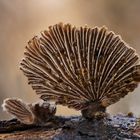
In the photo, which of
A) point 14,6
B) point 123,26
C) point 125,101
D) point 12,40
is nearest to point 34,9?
point 14,6

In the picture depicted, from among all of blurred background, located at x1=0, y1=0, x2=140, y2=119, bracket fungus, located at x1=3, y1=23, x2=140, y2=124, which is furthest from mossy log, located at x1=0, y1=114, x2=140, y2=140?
blurred background, located at x1=0, y1=0, x2=140, y2=119

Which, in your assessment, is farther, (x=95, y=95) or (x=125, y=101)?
(x=125, y=101)

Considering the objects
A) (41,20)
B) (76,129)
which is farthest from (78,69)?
(41,20)

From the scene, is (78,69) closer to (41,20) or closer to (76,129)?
(76,129)

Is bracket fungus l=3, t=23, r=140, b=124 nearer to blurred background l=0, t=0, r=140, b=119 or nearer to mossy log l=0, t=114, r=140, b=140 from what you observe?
mossy log l=0, t=114, r=140, b=140

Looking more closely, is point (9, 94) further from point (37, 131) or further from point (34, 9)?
point (37, 131)

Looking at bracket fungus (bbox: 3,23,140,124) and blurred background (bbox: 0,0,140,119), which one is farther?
blurred background (bbox: 0,0,140,119)
